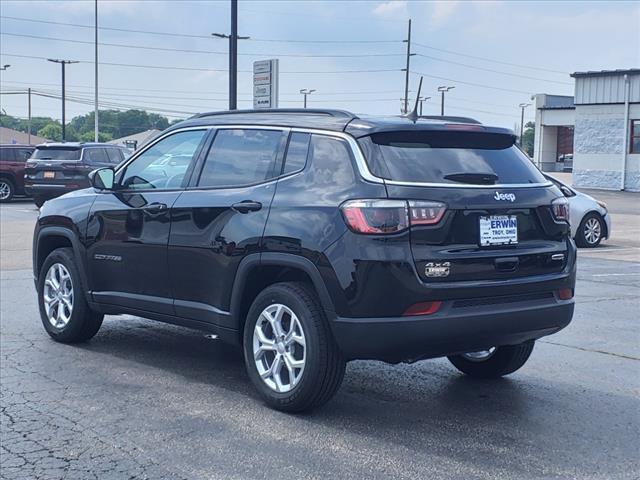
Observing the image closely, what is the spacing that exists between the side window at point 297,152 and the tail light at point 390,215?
0.74 m

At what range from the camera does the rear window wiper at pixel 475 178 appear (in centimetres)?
520

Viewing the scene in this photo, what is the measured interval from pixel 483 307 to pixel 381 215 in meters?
0.82

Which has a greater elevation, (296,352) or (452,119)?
(452,119)

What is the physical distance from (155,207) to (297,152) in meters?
1.37

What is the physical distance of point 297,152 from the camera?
5641 millimetres

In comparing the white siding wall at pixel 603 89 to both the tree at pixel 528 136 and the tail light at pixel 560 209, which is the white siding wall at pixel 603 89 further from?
the tree at pixel 528 136

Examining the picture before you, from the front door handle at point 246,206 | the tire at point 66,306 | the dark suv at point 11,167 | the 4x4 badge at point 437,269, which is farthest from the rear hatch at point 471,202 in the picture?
the dark suv at point 11,167

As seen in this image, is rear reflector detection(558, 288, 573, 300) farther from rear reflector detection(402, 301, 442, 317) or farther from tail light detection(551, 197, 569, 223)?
rear reflector detection(402, 301, 442, 317)

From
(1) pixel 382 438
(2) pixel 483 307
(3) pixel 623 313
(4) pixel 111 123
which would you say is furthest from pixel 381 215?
(4) pixel 111 123

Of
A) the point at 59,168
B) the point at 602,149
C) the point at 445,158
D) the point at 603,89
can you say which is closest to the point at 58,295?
the point at 445,158

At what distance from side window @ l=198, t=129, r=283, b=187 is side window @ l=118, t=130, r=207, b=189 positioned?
25 centimetres

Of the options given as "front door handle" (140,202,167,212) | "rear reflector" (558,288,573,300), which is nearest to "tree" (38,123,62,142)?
"front door handle" (140,202,167,212)

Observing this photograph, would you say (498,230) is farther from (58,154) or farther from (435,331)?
(58,154)

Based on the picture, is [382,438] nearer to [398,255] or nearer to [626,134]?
[398,255]
